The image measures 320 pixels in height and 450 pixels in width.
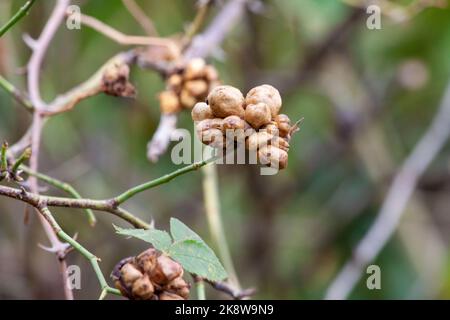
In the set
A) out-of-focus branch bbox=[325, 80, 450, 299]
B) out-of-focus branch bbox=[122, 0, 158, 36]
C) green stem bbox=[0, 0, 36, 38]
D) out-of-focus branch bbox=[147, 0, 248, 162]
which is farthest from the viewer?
out-of-focus branch bbox=[325, 80, 450, 299]

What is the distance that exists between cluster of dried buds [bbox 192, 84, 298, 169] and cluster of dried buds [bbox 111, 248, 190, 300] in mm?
150

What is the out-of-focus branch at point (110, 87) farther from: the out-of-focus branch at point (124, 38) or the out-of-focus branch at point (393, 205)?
the out-of-focus branch at point (393, 205)

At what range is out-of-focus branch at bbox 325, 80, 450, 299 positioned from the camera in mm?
1800

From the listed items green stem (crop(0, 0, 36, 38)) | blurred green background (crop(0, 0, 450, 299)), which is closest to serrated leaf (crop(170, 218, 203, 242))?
green stem (crop(0, 0, 36, 38))

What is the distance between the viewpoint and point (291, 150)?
96.2 inches

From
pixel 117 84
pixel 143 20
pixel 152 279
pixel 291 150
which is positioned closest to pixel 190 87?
pixel 117 84

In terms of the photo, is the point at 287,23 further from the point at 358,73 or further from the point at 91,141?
the point at 91,141

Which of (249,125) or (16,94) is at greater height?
(16,94)

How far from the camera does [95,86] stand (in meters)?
1.35

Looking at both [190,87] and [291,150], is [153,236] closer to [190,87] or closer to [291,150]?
[190,87]

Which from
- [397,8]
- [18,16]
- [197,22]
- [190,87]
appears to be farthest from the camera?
[397,8]

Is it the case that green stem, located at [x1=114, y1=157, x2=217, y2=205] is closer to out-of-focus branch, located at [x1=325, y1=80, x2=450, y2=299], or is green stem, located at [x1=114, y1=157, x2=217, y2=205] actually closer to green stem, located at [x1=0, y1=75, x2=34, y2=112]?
green stem, located at [x1=0, y1=75, x2=34, y2=112]

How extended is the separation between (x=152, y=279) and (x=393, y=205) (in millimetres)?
1296
